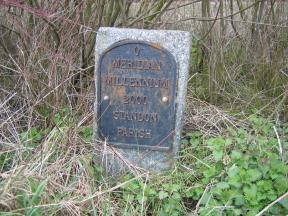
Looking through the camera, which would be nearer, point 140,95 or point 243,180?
point 243,180

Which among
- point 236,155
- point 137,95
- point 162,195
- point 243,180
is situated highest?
point 137,95

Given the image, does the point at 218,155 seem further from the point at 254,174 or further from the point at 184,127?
the point at 184,127

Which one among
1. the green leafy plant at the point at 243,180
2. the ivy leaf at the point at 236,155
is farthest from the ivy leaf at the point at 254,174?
the ivy leaf at the point at 236,155

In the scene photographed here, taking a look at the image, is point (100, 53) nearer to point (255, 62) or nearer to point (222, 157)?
point (222, 157)

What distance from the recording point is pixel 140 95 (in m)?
2.92

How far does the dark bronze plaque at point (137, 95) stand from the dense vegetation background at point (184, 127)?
18 centimetres

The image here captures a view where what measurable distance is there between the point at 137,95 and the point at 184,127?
0.54 metres

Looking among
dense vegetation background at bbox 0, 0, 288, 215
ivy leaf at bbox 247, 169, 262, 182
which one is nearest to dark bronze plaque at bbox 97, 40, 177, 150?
dense vegetation background at bbox 0, 0, 288, 215

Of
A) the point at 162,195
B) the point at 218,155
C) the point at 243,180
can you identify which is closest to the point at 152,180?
the point at 162,195

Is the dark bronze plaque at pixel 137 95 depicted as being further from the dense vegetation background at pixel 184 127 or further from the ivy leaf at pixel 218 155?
the ivy leaf at pixel 218 155

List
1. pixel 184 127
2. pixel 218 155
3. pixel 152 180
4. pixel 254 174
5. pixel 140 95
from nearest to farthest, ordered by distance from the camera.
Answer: pixel 254 174, pixel 218 155, pixel 152 180, pixel 140 95, pixel 184 127

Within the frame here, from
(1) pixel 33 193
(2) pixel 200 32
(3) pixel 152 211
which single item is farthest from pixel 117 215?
(2) pixel 200 32

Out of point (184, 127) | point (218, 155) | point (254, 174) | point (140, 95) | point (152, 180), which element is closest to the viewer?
point (254, 174)

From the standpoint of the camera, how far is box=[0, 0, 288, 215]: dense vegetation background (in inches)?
96.9
